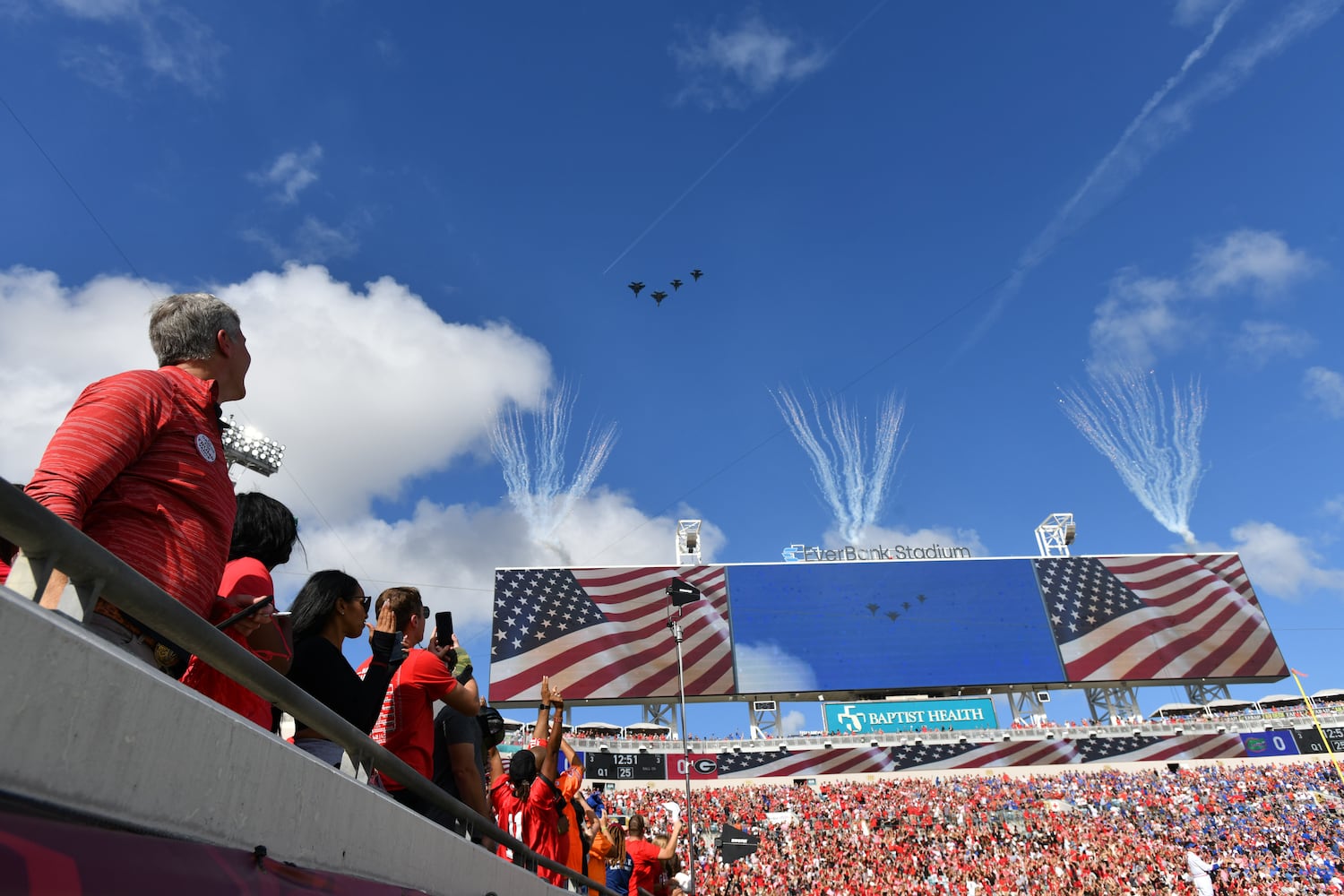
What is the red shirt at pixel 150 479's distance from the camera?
4.87 ft

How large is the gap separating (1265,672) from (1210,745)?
892cm

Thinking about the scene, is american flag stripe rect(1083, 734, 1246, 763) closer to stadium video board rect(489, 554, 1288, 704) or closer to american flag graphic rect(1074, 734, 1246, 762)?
american flag graphic rect(1074, 734, 1246, 762)

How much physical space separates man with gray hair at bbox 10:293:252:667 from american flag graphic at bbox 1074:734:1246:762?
1642 inches

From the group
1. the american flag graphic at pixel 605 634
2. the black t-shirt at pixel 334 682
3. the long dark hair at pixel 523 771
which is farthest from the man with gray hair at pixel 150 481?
the american flag graphic at pixel 605 634

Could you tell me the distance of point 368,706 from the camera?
282 cm

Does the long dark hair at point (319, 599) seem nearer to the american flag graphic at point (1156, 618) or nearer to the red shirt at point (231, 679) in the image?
the red shirt at point (231, 679)

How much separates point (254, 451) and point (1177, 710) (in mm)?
46063

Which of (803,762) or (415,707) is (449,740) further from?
(803,762)

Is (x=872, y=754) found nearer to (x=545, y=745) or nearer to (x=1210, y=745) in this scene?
(x=1210, y=745)

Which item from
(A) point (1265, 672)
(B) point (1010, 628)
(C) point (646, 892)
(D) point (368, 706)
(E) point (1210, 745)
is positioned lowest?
(C) point (646, 892)

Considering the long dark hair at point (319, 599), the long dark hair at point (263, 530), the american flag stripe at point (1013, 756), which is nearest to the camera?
the long dark hair at point (263, 530)

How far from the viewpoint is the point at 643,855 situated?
701 cm

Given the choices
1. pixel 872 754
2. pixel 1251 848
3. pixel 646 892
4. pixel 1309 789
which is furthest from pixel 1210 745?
pixel 646 892

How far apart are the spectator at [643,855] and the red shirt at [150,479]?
229 inches
